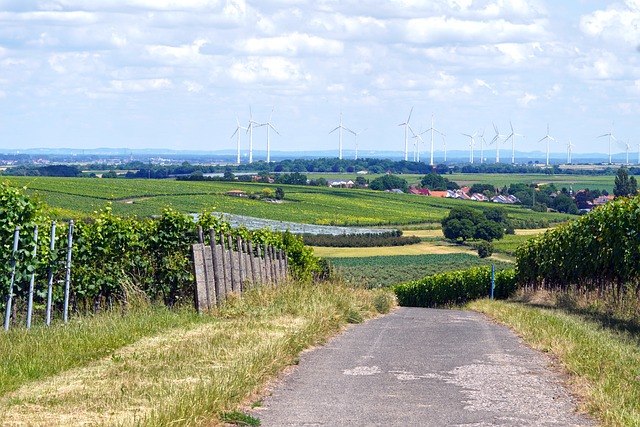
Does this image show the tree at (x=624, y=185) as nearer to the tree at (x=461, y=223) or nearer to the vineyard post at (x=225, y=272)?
the tree at (x=461, y=223)

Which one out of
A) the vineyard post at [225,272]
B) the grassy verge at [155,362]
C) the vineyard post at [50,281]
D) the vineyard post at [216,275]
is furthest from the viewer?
the vineyard post at [225,272]

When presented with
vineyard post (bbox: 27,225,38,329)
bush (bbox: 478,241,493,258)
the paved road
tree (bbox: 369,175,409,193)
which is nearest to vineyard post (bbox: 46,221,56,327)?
vineyard post (bbox: 27,225,38,329)

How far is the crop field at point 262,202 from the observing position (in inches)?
3440

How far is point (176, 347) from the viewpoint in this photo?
33.6 feet

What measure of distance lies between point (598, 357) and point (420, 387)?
271cm

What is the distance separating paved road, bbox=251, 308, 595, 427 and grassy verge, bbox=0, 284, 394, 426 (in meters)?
0.38

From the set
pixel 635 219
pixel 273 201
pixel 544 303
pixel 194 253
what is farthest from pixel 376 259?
pixel 194 253

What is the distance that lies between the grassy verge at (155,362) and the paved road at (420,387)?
381mm

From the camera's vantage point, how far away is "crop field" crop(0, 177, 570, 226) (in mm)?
87375

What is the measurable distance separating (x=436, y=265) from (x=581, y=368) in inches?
2438

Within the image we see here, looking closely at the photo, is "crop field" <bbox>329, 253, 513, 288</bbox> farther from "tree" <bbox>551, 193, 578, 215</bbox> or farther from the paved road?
"tree" <bbox>551, 193, 578, 215</bbox>

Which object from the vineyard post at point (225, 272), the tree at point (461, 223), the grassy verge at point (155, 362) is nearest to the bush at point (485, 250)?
the tree at point (461, 223)

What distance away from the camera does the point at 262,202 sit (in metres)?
105

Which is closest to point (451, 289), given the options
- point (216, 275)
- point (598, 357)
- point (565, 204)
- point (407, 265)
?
point (407, 265)
